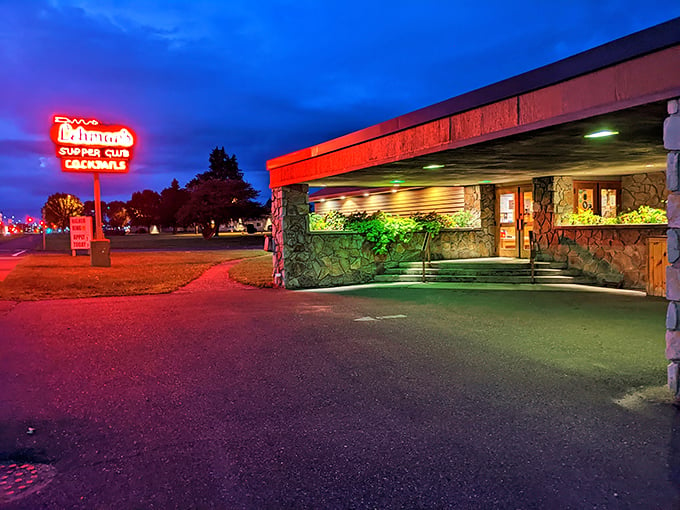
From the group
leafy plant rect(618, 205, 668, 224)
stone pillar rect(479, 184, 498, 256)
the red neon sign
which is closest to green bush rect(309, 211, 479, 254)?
stone pillar rect(479, 184, 498, 256)

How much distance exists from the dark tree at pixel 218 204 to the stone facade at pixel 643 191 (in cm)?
4384

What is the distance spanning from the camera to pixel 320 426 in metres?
4.18

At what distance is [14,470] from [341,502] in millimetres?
2353

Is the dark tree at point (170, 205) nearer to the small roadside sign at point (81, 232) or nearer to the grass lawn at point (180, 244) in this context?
the grass lawn at point (180, 244)

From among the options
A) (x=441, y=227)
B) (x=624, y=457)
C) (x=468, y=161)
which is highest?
(x=468, y=161)

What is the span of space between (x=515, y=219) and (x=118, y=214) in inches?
5154

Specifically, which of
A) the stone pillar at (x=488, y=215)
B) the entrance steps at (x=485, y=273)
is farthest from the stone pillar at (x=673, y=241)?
the stone pillar at (x=488, y=215)

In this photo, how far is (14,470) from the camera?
351 centimetres

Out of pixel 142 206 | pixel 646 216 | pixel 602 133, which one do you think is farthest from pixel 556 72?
pixel 142 206

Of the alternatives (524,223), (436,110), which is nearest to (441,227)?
(524,223)

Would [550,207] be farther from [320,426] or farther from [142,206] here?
[142,206]

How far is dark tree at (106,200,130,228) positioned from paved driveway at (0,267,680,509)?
136 m

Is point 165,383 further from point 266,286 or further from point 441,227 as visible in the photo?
point 441,227

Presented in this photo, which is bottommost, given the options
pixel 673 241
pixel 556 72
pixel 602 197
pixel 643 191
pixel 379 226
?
pixel 673 241
